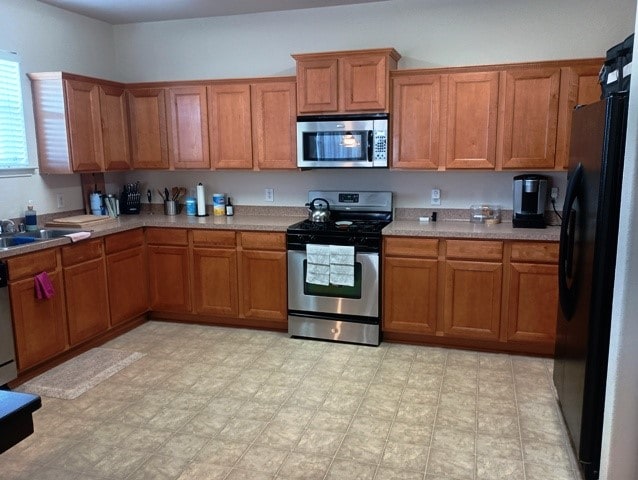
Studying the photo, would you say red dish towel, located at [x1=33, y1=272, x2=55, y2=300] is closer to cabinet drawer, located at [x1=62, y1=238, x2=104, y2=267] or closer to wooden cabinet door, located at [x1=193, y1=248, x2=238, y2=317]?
cabinet drawer, located at [x1=62, y1=238, x2=104, y2=267]

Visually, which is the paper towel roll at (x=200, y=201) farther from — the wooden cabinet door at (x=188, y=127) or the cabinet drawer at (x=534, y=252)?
the cabinet drawer at (x=534, y=252)

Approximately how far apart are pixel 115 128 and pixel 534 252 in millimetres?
3602

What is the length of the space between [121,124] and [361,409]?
3281 millimetres

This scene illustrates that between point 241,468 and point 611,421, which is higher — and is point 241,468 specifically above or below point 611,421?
below

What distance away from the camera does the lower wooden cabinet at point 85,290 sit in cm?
375

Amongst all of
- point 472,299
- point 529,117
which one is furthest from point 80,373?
point 529,117

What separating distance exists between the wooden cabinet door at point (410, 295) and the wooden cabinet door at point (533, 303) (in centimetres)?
56

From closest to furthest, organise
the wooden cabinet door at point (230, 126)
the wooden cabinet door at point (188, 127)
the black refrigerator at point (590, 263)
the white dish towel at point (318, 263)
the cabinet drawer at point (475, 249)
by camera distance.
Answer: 1. the black refrigerator at point (590, 263)
2. the cabinet drawer at point (475, 249)
3. the white dish towel at point (318, 263)
4. the wooden cabinet door at point (230, 126)
5. the wooden cabinet door at point (188, 127)

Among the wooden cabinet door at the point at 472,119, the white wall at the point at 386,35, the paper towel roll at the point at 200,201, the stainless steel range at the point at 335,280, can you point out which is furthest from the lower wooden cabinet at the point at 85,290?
the wooden cabinet door at the point at 472,119

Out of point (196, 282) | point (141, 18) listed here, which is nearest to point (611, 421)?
point (196, 282)

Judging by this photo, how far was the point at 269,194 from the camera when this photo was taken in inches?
190

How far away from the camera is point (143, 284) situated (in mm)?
4578

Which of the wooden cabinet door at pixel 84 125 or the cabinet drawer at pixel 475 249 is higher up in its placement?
the wooden cabinet door at pixel 84 125

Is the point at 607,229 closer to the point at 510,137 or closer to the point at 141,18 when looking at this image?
the point at 510,137
